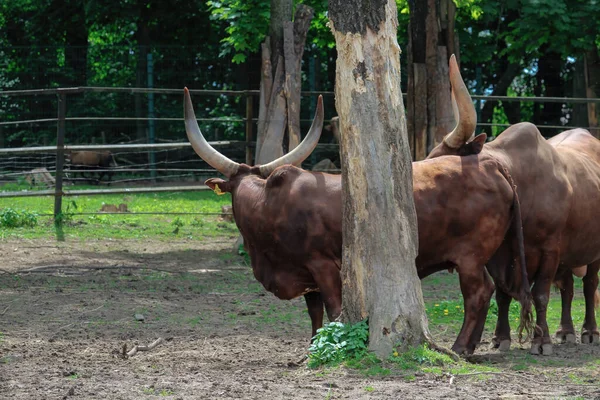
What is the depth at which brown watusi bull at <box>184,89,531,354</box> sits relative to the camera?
21.9ft

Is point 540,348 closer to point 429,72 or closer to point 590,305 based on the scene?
point 590,305

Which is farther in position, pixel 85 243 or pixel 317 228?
pixel 85 243

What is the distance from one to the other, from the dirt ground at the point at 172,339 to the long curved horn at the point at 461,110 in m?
1.60

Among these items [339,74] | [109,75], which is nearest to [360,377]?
[339,74]

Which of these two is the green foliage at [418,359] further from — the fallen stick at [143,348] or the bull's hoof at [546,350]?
the fallen stick at [143,348]

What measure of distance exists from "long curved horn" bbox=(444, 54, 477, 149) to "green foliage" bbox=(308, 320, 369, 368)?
2022 mm

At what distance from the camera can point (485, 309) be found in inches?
272

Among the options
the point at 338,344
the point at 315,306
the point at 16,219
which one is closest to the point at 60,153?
the point at 16,219

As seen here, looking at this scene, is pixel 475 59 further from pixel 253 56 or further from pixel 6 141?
pixel 6 141

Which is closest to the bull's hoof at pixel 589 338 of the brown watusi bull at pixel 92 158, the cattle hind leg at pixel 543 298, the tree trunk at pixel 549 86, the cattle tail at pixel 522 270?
the cattle hind leg at pixel 543 298

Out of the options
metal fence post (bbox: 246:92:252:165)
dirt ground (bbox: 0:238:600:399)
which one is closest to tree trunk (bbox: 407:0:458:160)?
metal fence post (bbox: 246:92:252:165)

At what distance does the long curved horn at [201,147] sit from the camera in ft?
23.8

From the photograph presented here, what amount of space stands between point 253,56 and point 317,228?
14555mm

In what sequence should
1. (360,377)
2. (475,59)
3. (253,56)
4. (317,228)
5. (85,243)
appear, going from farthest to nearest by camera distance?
(253,56)
(475,59)
(85,243)
(317,228)
(360,377)
